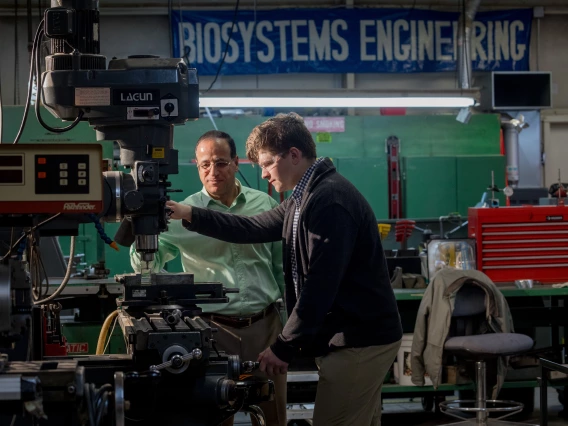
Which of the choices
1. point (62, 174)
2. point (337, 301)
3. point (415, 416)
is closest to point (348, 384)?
point (337, 301)

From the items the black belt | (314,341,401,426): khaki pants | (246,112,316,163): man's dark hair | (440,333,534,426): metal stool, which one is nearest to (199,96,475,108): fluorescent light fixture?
(440,333,534,426): metal stool

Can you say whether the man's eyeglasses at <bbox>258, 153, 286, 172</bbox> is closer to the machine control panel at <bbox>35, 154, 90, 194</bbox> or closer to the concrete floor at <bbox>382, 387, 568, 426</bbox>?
the machine control panel at <bbox>35, 154, 90, 194</bbox>

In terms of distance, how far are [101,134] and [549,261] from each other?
3.33 metres

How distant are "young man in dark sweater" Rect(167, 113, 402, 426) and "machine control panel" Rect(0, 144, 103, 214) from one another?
61 cm

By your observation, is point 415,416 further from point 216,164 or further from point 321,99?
point 216,164

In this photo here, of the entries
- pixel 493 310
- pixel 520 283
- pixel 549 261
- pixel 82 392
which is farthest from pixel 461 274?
pixel 82 392

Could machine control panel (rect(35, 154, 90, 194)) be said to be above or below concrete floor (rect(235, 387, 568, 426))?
above

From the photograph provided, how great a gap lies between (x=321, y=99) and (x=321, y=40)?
1741 mm

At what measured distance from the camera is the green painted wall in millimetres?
6047

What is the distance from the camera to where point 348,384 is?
210 centimetres

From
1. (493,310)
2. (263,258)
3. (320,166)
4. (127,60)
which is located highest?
(127,60)

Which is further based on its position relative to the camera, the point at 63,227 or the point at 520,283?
the point at 520,283

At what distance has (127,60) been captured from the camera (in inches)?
75.1

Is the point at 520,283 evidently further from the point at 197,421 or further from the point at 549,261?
the point at 197,421
